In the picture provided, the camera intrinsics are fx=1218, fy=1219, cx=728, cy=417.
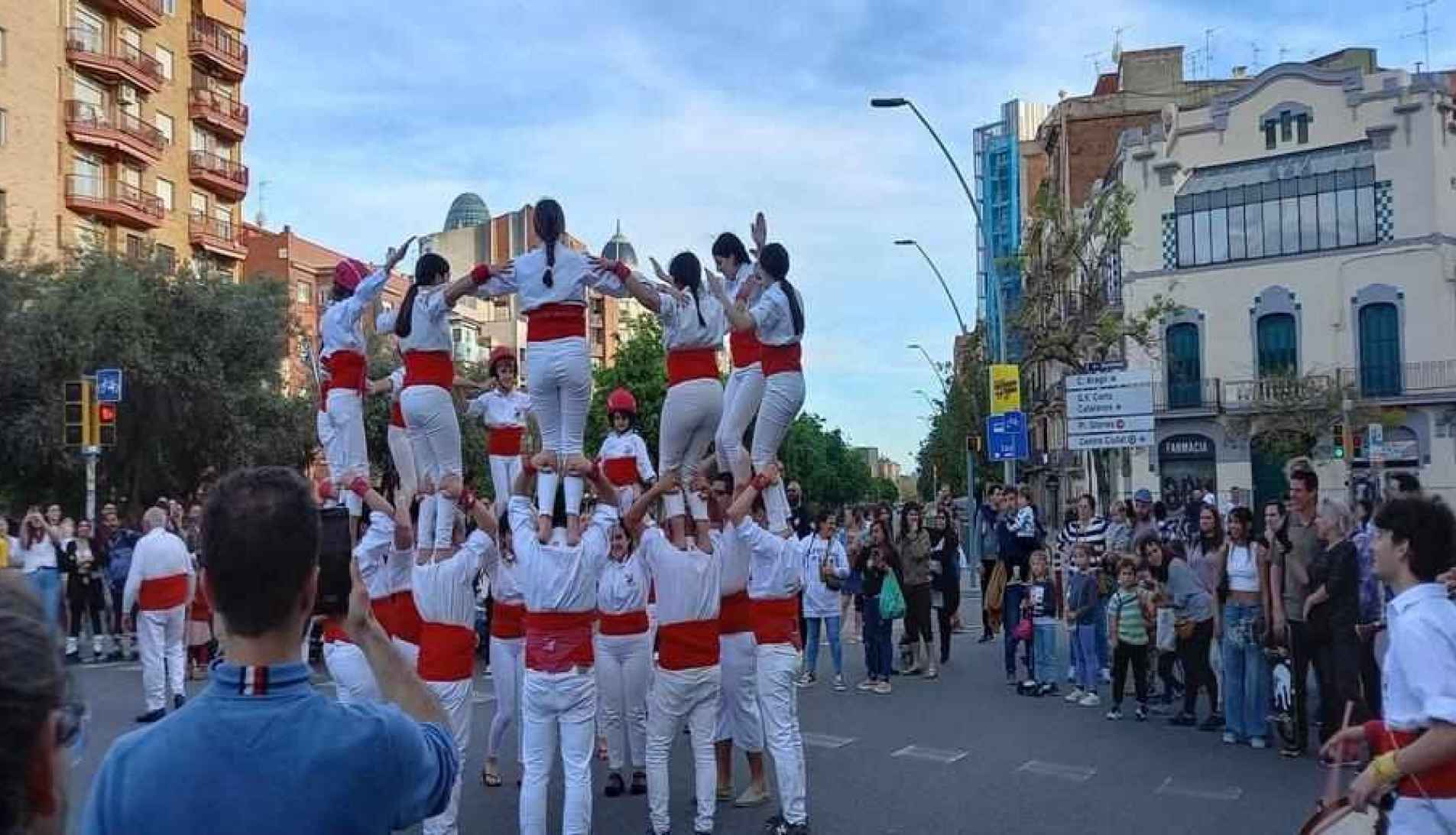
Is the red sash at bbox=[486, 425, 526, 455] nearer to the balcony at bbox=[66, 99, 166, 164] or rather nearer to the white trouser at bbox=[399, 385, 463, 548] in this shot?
the white trouser at bbox=[399, 385, 463, 548]

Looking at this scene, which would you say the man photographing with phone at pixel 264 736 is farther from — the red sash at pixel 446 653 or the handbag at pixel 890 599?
the handbag at pixel 890 599

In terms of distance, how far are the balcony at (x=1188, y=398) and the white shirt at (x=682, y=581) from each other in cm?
4064

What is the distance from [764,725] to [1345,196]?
1637 inches

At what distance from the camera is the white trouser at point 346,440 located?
34.0ft

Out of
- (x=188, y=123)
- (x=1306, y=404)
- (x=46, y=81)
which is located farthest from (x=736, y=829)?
(x=188, y=123)

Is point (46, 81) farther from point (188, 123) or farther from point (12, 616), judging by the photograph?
point (12, 616)

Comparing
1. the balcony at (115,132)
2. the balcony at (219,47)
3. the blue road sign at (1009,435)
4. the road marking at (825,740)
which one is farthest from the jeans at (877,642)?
the balcony at (219,47)

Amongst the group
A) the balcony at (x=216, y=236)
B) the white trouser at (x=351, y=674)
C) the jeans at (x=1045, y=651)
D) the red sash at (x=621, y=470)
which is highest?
the balcony at (x=216, y=236)

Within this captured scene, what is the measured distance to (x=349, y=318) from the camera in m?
9.99

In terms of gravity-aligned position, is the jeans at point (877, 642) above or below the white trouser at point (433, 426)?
below

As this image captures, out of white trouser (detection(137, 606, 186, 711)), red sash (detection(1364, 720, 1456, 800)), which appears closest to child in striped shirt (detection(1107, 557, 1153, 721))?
red sash (detection(1364, 720, 1456, 800))

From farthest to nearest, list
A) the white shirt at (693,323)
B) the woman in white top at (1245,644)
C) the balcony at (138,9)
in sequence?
1. the balcony at (138,9)
2. the woman in white top at (1245,644)
3. the white shirt at (693,323)

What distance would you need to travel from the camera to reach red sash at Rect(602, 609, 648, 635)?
889 cm

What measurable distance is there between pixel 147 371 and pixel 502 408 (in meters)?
22.1
